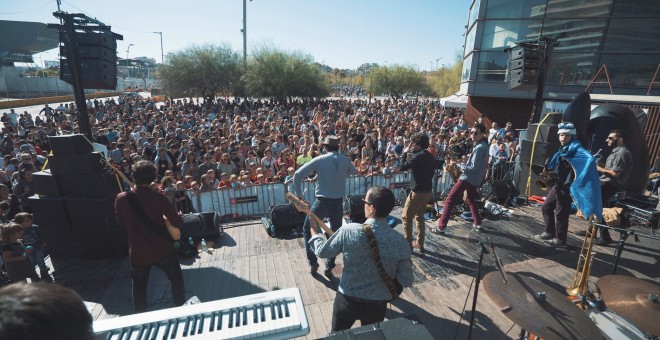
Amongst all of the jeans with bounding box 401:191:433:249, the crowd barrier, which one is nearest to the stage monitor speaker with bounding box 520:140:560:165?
the crowd barrier

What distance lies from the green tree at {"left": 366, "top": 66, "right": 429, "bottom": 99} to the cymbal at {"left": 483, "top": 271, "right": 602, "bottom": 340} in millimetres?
48717

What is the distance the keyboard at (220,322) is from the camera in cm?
184

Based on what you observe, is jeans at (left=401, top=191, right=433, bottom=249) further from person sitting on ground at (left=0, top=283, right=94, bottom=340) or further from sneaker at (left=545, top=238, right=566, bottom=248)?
person sitting on ground at (left=0, top=283, right=94, bottom=340)

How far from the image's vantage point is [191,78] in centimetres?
3056

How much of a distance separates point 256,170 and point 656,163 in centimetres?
1139

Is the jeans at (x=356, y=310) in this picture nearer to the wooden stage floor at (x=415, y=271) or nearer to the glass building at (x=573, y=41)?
the wooden stage floor at (x=415, y=271)

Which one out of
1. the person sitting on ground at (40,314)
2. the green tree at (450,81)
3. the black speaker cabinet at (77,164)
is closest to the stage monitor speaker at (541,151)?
the person sitting on ground at (40,314)

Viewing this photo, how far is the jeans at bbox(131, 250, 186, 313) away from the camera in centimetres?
327

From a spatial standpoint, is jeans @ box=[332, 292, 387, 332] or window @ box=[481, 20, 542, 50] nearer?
jeans @ box=[332, 292, 387, 332]

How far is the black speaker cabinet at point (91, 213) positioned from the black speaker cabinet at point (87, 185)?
0.10 m

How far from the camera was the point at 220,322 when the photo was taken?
6.38 ft

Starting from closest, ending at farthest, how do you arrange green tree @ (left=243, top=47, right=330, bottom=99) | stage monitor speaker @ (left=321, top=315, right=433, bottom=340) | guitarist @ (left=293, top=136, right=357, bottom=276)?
stage monitor speaker @ (left=321, top=315, right=433, bottom=340), guitarist @ (left=293, top=136, right=357, bottom=276), green tree @ (left=243, top=47, right=330, bottom=99)

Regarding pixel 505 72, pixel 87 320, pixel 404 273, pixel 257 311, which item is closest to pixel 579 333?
pixel 404 273

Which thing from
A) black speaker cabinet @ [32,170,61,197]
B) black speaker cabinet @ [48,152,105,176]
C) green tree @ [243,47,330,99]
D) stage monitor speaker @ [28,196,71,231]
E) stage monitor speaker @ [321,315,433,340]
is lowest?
stage monitor speaker @ [28,196,71,231]
